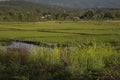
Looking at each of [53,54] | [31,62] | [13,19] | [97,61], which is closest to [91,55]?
[97,61]

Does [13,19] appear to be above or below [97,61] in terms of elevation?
below

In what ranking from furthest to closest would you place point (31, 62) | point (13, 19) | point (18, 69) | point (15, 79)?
point (13, 19), point (31, 62), point (18, 69), point (15, 79)

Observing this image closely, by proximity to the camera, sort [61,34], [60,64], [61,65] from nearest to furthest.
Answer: [61,65] → [60,64] → [61,34]

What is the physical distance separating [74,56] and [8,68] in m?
2.38

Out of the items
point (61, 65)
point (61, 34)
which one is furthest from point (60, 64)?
point (61, 34)

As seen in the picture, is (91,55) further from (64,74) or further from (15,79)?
(15,79)

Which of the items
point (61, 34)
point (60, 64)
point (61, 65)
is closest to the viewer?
point (61, 65)

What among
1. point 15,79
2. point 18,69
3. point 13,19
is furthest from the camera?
point 13,19

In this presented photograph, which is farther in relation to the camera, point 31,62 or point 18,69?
point 31,62

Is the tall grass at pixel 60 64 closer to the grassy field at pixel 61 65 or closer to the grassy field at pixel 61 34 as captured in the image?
the grassy field at pixel 61 65

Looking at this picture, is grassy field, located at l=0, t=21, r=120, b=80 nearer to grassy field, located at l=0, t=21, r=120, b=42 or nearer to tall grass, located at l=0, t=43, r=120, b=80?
tall grass, located at l=0, t=43, r=120, b=80

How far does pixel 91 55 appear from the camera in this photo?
1134 cm

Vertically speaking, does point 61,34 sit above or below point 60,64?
below

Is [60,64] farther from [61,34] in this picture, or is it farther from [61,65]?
[61,34]
